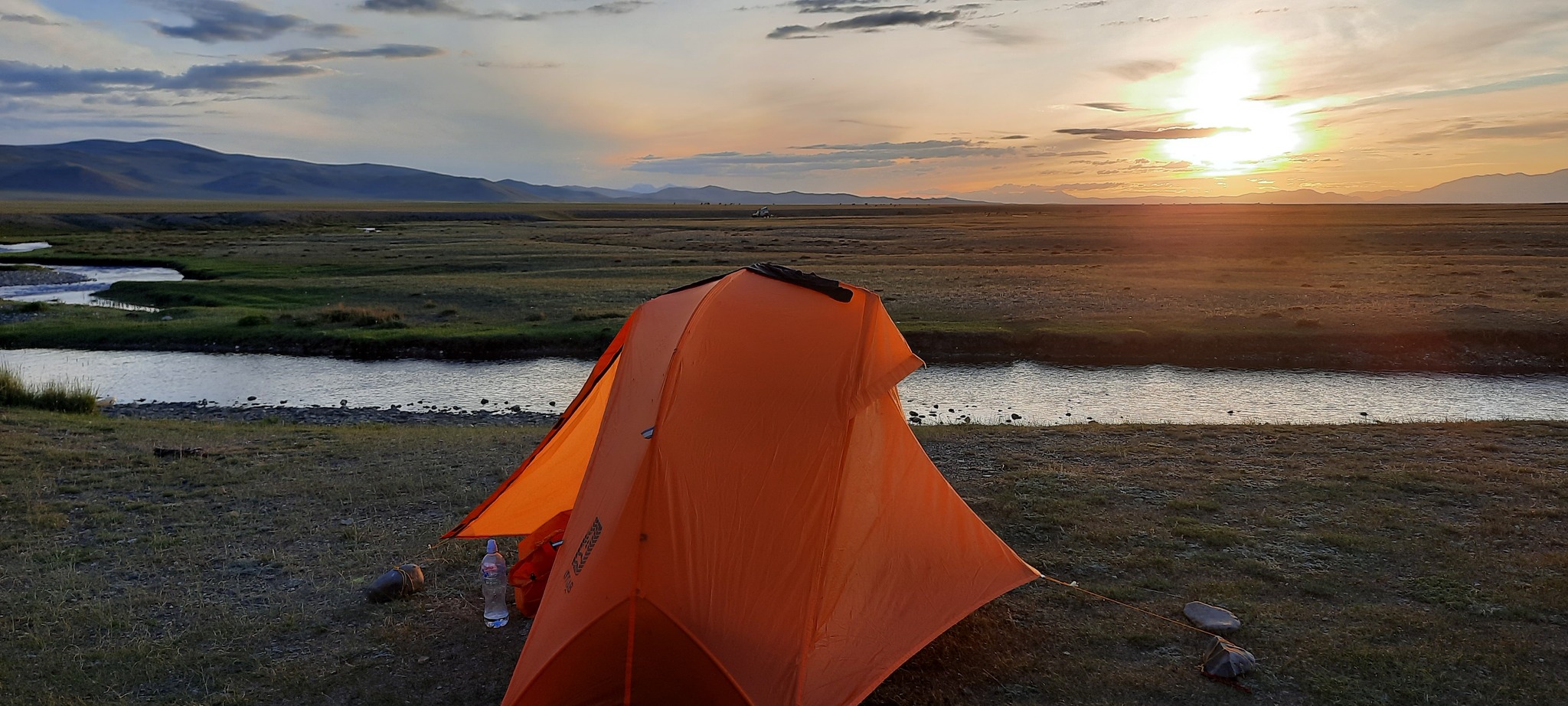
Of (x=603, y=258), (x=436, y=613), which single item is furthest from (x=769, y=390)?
(x=603, y=258)

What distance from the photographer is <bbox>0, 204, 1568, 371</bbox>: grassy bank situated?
27156 millimetres

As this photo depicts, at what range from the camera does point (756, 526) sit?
6.34 meters

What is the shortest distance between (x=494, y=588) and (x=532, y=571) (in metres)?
0.35

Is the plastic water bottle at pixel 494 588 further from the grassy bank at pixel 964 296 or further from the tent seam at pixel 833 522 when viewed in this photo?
the grassy bank at pixel 964 296

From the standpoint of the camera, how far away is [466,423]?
18.8 metres

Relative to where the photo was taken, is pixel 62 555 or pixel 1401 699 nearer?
pixel 1401 699

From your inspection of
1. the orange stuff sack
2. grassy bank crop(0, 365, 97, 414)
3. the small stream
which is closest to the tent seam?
the orange stuff sack

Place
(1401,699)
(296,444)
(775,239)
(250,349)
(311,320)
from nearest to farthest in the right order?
(1401,699) < (296,444) < (250,349) < (311,320) < (775,239)

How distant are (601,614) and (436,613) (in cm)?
273

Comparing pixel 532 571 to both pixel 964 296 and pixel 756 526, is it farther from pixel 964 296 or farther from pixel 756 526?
pixel 964 296

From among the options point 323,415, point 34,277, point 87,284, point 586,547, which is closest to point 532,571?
point 586,547

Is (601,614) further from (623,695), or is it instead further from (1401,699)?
(1401,699)

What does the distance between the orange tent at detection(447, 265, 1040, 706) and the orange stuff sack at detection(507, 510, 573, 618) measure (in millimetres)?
1201

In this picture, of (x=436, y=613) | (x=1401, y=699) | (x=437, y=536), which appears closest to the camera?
(x=1401, y=699)
